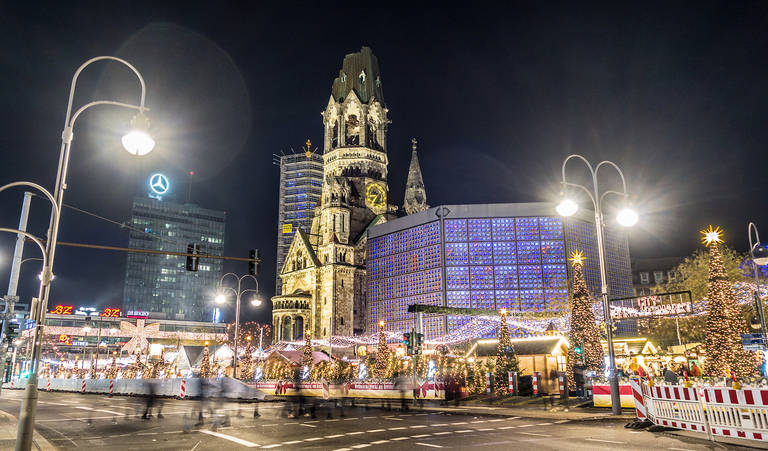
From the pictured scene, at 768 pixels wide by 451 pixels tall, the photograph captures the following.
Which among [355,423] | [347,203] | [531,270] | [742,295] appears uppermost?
[347,203]

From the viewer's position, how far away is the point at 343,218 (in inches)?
3428

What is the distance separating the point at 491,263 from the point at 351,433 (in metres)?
61.6

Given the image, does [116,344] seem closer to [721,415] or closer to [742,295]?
[742,295]

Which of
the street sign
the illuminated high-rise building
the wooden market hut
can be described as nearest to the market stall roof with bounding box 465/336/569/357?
the wooden market hut

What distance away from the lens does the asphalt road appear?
13.0m

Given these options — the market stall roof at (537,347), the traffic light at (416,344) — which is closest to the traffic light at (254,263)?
the traffic light at (416,344)

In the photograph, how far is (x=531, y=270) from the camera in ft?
241

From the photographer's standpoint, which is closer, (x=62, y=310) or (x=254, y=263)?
(x=254, y=263)

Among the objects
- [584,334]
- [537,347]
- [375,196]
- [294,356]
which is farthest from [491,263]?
[584,334]

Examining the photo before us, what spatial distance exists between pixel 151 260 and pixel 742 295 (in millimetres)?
159578

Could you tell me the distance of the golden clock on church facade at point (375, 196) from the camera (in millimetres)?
92188

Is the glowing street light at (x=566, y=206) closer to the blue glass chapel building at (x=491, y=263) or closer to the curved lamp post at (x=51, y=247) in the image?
the curved lamp post at (x=51, y=247)

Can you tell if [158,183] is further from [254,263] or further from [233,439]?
[233,439]

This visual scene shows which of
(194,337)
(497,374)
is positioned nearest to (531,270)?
(497,374)
